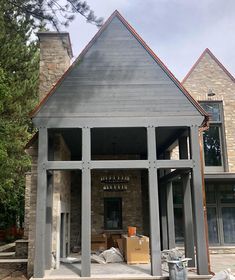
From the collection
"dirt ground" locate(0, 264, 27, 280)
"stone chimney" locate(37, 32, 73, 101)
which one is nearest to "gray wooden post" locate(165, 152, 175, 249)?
"dirt ground" locate(0, 264, 27, 280)

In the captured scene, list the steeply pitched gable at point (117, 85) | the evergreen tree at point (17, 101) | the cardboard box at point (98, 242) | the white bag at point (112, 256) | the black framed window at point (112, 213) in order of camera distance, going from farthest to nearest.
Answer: the evergreen tree at point (17, 101)
the black framed window at point (112, 213)
the cardboard box at point (98, 242)
the white bag at point (112, 256)
the steeply pitched gable at point (117, 85)

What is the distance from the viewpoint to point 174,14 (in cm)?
948

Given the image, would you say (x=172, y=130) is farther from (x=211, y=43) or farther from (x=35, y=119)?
(x=211, y=43)

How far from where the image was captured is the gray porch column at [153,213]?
8078 mm

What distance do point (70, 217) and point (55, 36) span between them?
7.32m

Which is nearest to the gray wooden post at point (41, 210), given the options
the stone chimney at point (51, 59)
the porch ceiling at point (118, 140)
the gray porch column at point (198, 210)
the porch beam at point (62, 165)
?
the porch beam at point (62, 165)

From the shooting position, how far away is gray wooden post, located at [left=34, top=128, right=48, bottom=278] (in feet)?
26.6

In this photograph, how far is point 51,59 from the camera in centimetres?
1134

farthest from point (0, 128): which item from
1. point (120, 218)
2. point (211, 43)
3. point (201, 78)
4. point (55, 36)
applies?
point (211, 43)

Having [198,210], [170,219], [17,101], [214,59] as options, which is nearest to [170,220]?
[170,219]

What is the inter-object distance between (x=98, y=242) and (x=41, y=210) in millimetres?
5171

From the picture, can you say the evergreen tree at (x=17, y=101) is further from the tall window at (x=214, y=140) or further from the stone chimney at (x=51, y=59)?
the tall window at (x=214, y=140)

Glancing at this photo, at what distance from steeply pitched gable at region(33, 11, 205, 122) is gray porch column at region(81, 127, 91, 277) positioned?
2.84 ft

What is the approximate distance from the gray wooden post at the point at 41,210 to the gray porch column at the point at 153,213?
2.74 m
